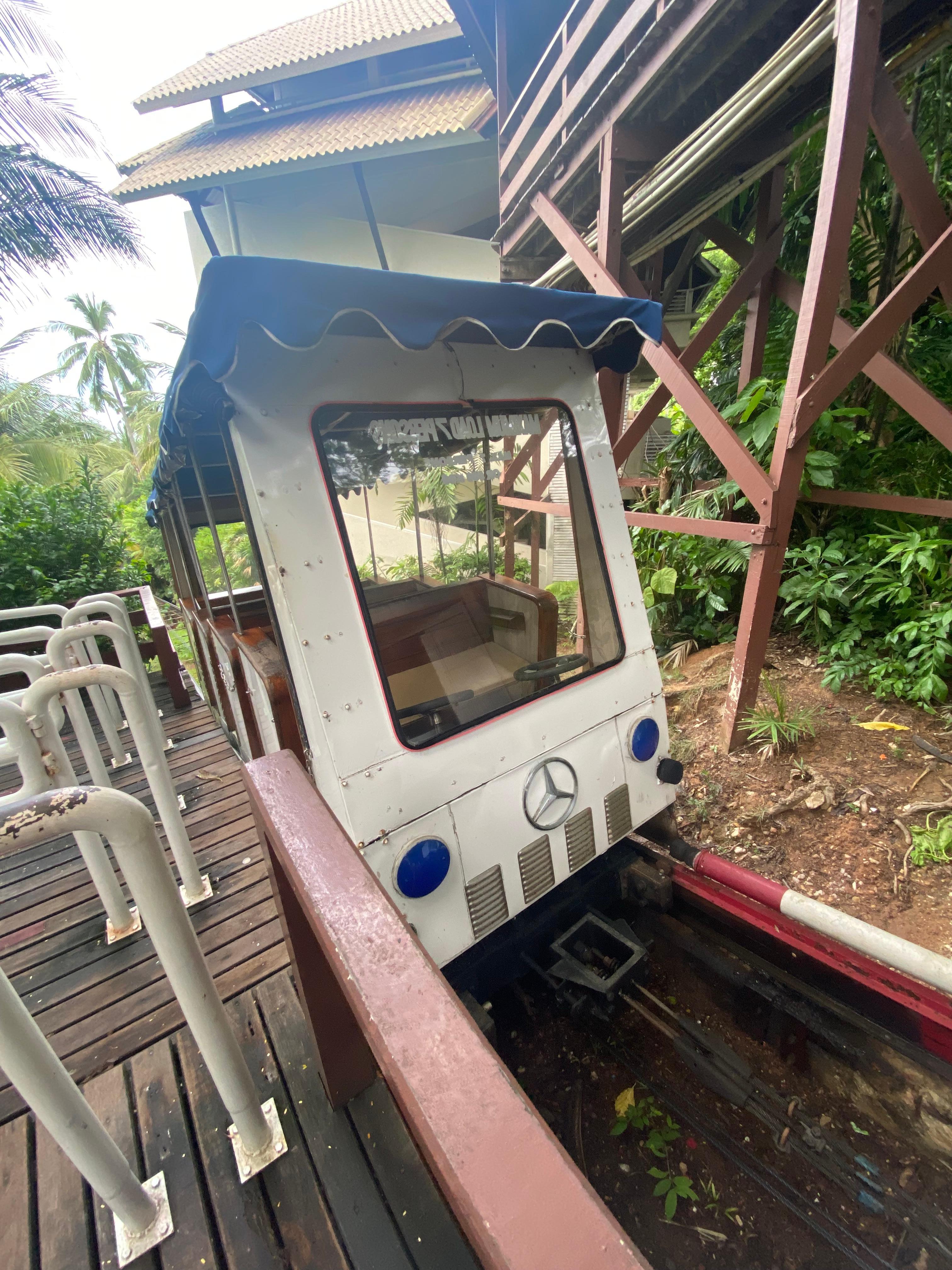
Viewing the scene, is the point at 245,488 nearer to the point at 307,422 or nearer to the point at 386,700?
the point at 307,422

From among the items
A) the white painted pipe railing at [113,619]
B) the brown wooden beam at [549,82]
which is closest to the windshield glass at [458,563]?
the white painted pipe railing at [113,619]

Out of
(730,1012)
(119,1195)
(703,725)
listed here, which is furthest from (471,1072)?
(703,725)

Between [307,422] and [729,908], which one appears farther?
[729,908]

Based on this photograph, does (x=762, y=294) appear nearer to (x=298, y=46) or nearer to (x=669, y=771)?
(x=669, y=771)

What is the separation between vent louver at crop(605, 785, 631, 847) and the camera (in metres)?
2.25

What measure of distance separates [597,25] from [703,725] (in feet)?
14.6

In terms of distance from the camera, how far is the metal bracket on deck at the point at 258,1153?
1.37 metres

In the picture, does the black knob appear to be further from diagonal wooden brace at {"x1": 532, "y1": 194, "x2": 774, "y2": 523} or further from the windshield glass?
diagonal wooden brace at {"x1": 532, "y1": 194, "x2": 774, "y2": 523}

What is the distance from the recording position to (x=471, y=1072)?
2.04ft

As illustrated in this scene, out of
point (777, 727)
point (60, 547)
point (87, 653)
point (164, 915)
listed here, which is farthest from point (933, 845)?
point (60, 547)

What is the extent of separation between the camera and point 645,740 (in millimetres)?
2340

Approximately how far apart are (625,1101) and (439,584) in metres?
2.07

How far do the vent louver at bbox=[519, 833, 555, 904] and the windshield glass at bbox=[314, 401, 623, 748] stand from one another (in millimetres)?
546

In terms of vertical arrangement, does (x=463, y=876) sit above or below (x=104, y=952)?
above
